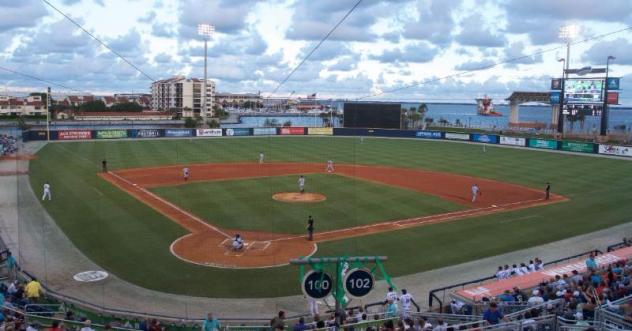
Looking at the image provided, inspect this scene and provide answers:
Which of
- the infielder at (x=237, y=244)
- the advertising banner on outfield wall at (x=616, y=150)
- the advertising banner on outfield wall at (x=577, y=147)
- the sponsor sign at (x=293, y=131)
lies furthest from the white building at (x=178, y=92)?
the infielder at (x=237, y=244)

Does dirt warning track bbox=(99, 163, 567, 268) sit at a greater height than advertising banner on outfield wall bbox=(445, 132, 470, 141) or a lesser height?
lesser

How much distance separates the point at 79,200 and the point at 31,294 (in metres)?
16.2

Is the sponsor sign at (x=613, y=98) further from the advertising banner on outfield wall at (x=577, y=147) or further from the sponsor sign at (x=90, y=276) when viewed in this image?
the sponsor sign at (x=90, y=276)

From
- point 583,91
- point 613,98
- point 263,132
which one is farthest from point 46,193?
point 613,98

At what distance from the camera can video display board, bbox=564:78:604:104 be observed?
5831 cm

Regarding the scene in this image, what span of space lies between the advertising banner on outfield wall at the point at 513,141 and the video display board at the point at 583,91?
22.7ft

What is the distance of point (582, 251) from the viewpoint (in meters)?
21.3

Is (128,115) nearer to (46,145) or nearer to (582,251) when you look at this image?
(46,145)

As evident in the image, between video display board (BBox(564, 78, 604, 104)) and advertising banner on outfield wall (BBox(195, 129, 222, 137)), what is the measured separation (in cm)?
4336

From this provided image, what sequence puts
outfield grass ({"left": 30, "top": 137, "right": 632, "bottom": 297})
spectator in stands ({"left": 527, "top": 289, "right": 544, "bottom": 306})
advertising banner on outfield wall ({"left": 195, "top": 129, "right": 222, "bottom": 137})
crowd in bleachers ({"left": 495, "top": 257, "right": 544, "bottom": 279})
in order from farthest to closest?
advertising banner on outfield wall ({"left": 195, "top": 129, "right": 222, "bottom": 137}), outfield grass ({"left": 30, "top": 137, "right": 632, "bottom": 297}), crowd in bleachers ({"left": 495, "top": 257, "right": 544, "bottom": 279}), spectator in stands ({"left": 527, "top": 289, "right": 544, "bottom": 306})

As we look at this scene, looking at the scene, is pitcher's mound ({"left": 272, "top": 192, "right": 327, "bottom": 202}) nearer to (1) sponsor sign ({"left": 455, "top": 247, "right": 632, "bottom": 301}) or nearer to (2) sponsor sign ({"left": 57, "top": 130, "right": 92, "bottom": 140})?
(1) sponsor sign ({"left": 455, "top": 247, "right": 632, "bottom": 301})

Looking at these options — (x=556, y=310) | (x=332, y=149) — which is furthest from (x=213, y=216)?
(x=332, y=149)

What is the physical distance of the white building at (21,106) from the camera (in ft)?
199

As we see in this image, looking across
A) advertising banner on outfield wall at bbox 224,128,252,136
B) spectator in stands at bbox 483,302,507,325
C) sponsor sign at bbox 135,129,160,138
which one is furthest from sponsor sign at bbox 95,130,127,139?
spectator in stands at bbox 483,302,507,325
